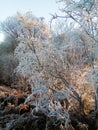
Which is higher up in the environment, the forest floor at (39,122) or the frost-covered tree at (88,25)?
the frost-covered tree at (88,25)

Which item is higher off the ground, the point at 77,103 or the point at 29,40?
the point at 29,40

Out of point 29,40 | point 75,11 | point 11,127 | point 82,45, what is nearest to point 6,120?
point 11,127

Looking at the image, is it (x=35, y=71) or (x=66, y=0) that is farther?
(x=35, y=71)

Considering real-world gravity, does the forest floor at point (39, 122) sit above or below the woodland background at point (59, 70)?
below

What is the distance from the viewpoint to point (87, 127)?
1258 centimetres

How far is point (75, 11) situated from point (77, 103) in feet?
12.0

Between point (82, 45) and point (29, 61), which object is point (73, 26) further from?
point (29, 61)

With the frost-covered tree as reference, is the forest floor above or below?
below

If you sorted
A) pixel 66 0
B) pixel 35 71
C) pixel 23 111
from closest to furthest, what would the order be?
pixel 66 0 → pixel 35 71 → pixel 23 111

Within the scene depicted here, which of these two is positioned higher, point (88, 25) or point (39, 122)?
point (88, 25)

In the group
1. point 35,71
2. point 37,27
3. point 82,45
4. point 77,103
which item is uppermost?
point 37,27

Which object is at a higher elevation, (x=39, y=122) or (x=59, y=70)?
(x=59, y=70)

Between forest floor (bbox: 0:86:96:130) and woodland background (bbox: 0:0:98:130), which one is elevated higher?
woodland background (bbox: 0:0:98:130)

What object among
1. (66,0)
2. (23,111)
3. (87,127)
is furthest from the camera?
(23,111)
